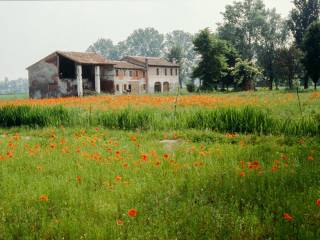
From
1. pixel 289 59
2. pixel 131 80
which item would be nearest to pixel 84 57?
pixel 131 80

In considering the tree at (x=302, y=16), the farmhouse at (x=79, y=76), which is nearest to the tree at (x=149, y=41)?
the farmhouse at (x=79, y=76)

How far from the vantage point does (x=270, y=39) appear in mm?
79938

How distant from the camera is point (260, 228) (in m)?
4.29

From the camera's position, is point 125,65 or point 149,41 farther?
point 149,41

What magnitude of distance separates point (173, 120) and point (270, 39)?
7203cm

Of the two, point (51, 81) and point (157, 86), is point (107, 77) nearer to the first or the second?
point (51, 81)

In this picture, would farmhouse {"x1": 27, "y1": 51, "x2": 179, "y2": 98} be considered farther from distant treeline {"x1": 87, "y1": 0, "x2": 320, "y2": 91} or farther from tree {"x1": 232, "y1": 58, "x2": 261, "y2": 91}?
tree {"x1": 232, "y1": 58, "x2": 261, "y2": 91}

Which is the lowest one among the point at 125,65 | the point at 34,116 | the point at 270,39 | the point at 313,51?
the point at 34,116

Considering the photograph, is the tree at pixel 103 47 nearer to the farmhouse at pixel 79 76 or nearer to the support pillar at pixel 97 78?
the farmhouse at pixel 79 76

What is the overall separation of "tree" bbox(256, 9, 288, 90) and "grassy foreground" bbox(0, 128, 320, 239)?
2641 inches

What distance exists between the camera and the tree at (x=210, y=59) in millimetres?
55562

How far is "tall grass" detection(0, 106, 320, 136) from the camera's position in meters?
11.7

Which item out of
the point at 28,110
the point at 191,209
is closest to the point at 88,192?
the point at 191,209

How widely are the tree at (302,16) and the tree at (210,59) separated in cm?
1464
